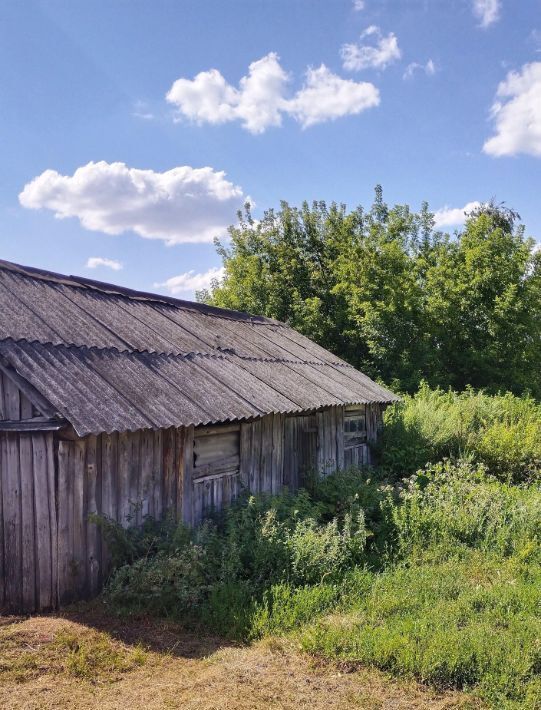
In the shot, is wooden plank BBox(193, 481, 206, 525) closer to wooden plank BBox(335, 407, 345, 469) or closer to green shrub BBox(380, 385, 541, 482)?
wooden plank BBox(335, 407, 345, 469)

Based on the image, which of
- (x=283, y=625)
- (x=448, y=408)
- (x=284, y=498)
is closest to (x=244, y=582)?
(x=283, y=625)

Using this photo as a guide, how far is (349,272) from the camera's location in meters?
24.1

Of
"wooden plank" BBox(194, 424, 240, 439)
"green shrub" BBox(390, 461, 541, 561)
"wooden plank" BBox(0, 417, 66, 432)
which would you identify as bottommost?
"green shrub" BBox(390, 461, 541, 561)

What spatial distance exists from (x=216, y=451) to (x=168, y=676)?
3.57 meters

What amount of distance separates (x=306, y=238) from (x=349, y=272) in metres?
3.80

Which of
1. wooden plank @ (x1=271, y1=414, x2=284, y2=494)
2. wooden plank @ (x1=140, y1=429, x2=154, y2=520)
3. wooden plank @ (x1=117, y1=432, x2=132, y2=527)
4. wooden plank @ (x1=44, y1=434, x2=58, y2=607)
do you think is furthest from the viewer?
wooden plank @ (x1=271, y1=414, x2=284, y2=494)

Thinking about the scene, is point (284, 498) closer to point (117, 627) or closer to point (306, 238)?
point (117, 627)

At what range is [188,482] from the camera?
7297 mm

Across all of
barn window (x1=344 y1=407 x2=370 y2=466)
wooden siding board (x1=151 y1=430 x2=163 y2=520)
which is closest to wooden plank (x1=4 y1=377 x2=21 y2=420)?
wooden siding board (x1=151 y1=430 x2=163 y2=520)

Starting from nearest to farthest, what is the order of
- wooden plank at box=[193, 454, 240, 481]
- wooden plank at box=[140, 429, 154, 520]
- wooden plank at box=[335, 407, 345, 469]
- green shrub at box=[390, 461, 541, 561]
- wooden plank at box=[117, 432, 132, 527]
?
wooden plank at box=[117, 432, 132, 527] < wooden plank at box=[140, 429, 154, 520] < green shrub at box=[390, 461, 541, 561] < wooden plank at box=[193, 454, 240, 481] < wooden plank at box=[335, 407, 345, 469]

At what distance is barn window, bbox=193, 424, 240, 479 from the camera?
7.55 m

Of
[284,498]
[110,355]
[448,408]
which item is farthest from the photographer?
[448,408]

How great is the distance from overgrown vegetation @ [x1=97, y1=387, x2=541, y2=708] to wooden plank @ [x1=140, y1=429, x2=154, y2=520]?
0.24m

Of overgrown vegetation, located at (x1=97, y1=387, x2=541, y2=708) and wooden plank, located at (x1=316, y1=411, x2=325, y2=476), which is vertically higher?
wooden plank, located at (x1=316, y1=411, x2=325, y2=476)
